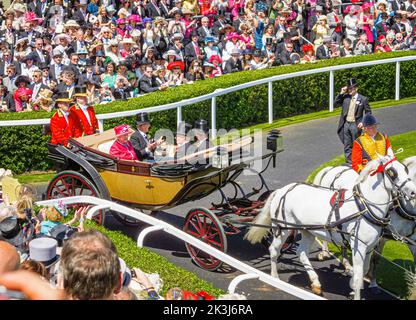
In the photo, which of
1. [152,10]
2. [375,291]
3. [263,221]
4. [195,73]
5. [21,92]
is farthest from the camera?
[152,10]

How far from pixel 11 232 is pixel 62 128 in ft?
11.6

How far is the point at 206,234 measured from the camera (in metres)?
11.0

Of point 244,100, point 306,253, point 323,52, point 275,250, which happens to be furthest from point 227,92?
point 306,253

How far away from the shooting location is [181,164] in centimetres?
1117

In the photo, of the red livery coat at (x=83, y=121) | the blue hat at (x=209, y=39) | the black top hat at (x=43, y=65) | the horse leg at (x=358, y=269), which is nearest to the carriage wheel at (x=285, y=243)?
the horse leg at (x=358, y=269)

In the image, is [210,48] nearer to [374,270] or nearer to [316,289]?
[374,270]

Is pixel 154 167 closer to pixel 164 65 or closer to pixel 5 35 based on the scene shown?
pixel 164 65

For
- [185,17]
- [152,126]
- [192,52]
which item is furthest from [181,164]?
[185,17]

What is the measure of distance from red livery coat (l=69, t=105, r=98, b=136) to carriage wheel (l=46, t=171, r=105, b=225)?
1.29m

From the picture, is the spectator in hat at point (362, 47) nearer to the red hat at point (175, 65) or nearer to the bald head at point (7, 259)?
the red hat at point (175, 65)

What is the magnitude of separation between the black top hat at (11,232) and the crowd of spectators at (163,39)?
21.1ft

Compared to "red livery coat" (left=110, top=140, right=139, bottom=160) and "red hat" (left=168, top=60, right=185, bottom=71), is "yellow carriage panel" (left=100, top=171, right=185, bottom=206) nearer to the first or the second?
"red livery coat" (left=110, top=140, right=139, bottom=160)

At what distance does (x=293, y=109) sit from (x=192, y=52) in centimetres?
293

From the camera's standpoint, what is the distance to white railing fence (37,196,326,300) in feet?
27.3
